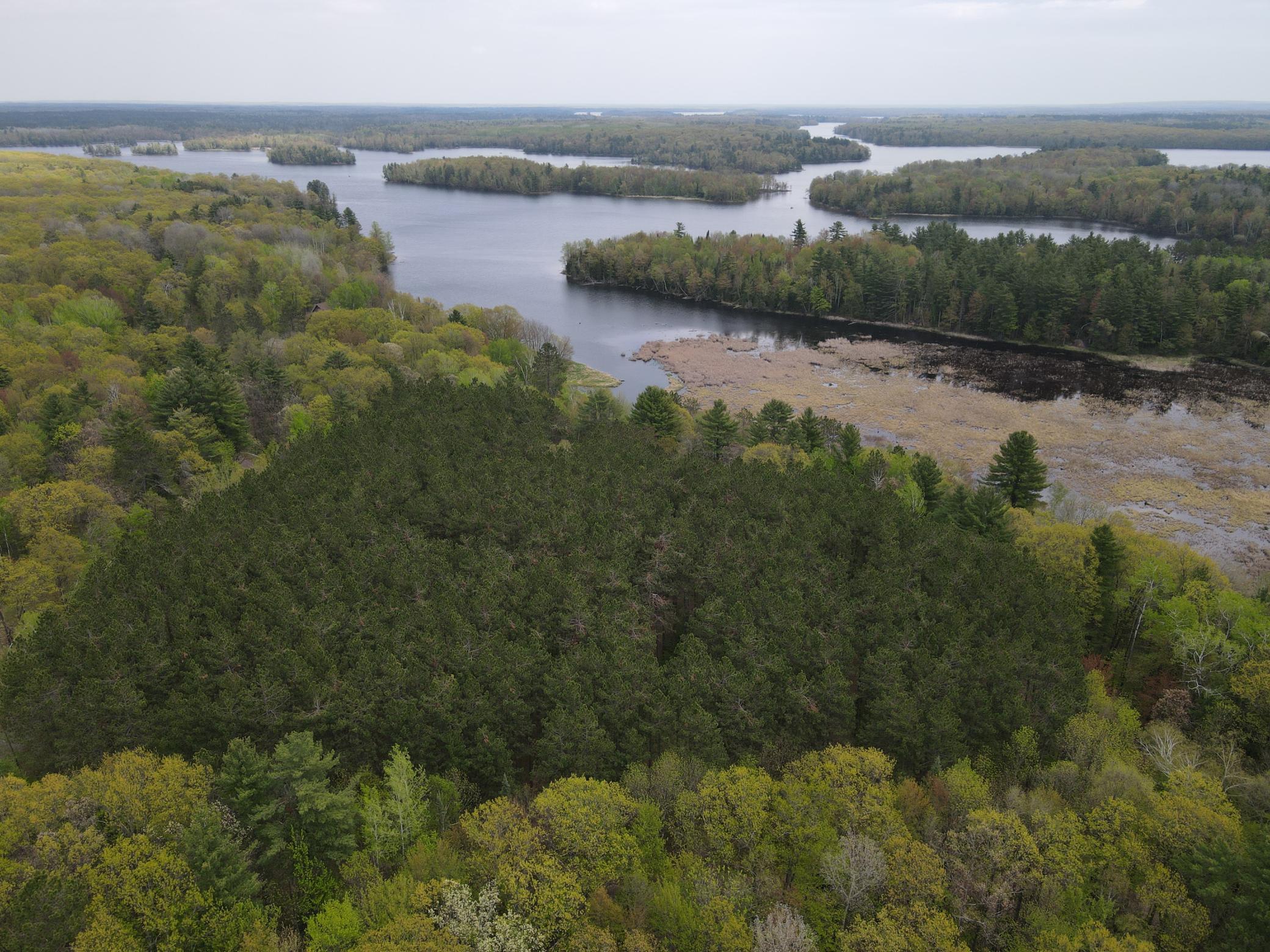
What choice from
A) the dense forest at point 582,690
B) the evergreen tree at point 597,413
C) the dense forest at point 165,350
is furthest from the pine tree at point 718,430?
the dense forest at point 165,350

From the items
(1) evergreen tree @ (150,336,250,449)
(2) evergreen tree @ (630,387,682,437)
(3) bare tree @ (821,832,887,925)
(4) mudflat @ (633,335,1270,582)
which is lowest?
(4) mudflat @ (633,335,1270,582)

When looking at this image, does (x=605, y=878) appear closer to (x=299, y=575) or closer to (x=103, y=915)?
(x=103, y=915)

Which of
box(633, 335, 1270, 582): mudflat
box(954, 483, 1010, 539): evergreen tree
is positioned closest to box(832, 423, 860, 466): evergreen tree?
box(633, 335, 1270, 582): mudflat

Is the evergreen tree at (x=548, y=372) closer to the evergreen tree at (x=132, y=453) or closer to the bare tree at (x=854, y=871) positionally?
the evergreen tree at (x=132, y=453)

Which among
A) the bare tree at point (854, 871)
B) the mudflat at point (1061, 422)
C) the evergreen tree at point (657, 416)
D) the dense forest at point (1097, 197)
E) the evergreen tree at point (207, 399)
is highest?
the dense forest at point (1097, 197)

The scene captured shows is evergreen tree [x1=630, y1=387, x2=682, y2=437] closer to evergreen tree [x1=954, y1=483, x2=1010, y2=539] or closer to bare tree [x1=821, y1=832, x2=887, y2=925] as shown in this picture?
evergreen tree [x1=954, y1=483, x2=1010, y2=539]

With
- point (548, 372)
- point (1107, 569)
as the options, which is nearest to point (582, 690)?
point (1107, 569)

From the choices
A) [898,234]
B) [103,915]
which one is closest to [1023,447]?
[103,915]
